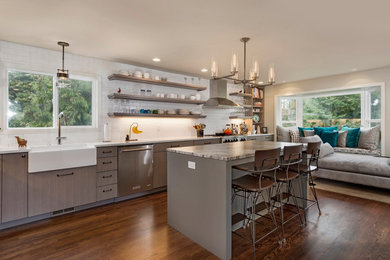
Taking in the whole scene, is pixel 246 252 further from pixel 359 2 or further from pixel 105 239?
pixel 359 2

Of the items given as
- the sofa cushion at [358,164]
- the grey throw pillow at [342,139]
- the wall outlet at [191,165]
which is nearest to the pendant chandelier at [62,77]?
the wall outlet at [191,165]

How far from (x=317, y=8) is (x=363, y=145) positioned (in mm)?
4149

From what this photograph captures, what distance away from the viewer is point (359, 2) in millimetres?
2191

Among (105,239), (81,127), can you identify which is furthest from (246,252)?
(81,127)

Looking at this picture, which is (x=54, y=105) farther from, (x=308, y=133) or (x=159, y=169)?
(x=308, y=133)

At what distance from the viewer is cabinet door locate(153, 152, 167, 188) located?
3.93 meters

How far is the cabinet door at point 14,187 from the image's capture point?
256 centimetres

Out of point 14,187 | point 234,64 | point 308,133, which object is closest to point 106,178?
point 14,187

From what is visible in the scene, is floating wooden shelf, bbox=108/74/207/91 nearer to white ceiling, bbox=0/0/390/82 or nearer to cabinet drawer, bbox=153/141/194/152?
white ceiling, bbox=0/0/390/82

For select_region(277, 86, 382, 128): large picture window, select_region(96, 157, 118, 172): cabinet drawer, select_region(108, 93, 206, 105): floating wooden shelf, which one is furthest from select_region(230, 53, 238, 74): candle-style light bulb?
select_region(277, 86, 382, 128): large picture window

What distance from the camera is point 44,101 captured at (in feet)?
11.5

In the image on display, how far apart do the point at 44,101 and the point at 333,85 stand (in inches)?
256

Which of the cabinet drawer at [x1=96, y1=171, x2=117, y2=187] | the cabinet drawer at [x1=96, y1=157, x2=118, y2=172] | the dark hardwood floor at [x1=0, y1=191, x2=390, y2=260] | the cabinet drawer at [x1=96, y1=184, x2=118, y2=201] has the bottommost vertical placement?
the dark hardwood floor at [x1=0, y1=191, x2=390, y2=260]

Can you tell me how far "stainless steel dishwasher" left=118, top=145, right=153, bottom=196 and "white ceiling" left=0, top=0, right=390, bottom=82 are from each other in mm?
1695
